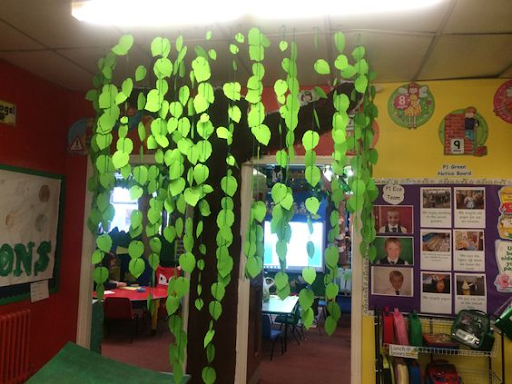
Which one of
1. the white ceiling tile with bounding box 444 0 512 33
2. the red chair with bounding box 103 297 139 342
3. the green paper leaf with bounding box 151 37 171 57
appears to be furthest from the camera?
the red chair with bounding box 103 297 139 342

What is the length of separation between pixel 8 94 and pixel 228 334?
2.26 m

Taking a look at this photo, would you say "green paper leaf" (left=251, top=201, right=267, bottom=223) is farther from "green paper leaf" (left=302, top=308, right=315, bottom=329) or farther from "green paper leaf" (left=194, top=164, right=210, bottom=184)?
"green paper leaf" (left=302, top=308, right=315, bottom=329)

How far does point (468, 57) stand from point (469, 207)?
0.98 m

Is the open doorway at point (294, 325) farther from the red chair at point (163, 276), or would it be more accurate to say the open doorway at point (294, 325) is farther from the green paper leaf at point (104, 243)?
the red chair at point (163, 276)

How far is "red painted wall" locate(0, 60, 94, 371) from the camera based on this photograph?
307 cm

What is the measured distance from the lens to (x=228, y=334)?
2.23 meters

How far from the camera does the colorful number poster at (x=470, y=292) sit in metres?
2.83

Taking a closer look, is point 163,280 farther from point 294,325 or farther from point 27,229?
point 27,229

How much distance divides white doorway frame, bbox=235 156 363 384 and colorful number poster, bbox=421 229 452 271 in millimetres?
430

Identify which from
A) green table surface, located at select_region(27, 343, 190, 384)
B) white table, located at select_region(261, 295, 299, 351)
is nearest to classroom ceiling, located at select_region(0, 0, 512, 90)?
green table surface, located at select_region(27, 343, 190, 384)

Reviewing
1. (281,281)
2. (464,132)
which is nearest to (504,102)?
(464,132)

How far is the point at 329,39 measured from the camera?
2.37m

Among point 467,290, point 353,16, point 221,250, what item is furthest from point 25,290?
point 467,290

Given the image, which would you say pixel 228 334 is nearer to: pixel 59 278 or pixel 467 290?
pixel 467 290
